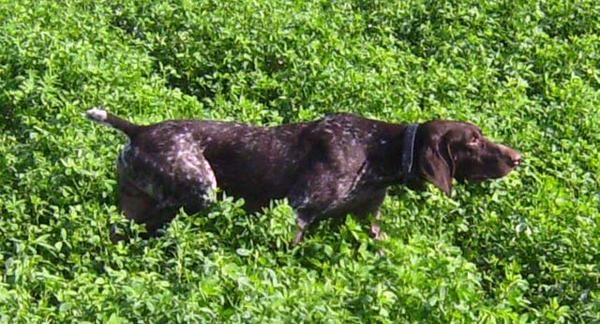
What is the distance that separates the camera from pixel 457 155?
727cm

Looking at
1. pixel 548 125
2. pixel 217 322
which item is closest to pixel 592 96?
pixel 548 125

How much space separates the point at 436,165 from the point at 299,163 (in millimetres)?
754

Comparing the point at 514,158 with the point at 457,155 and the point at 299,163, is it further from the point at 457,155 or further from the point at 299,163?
the point at 299,163

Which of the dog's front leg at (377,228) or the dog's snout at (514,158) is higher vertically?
the dog's snout at (514,158)

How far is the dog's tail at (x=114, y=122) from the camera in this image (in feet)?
23.9

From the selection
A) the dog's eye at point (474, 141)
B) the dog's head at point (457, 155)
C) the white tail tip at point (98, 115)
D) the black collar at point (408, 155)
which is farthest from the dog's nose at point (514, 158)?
the white tail tip at point (98, 115)

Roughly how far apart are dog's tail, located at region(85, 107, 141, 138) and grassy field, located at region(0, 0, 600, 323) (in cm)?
27

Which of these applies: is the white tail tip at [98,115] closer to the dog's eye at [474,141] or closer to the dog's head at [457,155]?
the dog's head at [457,155]

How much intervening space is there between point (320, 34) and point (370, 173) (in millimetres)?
2868

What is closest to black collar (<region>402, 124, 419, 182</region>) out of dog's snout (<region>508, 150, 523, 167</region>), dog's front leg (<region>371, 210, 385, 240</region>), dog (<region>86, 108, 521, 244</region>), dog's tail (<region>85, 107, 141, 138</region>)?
dog (<region>86, 108, 521, 244</region>)

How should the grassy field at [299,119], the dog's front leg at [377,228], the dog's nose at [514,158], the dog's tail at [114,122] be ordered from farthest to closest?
1. the dog's nose at [514,158]
2. the dog's tail at [114,122]
3. the dog's front leg at [377,228]
4. the grassy field at [299,119]

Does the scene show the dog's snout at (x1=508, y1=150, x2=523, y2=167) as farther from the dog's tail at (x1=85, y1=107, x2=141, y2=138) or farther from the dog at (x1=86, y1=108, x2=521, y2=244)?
the dog's tail at (x1=85, y1=107, x2=141, y2=138)

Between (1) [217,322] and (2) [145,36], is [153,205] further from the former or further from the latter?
(2) [145,36]

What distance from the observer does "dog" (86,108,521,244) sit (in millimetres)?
7109
